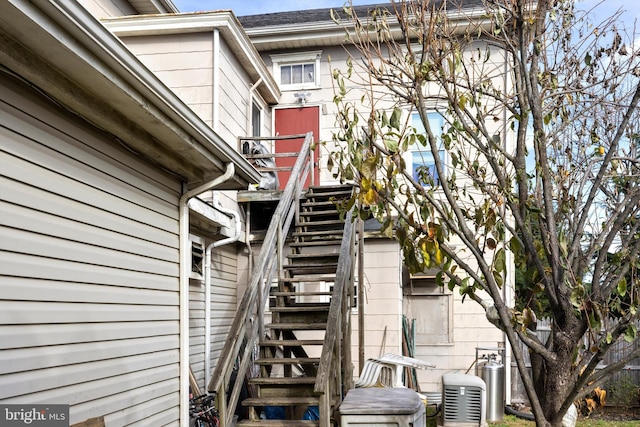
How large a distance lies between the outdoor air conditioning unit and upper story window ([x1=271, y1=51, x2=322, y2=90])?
6.41m

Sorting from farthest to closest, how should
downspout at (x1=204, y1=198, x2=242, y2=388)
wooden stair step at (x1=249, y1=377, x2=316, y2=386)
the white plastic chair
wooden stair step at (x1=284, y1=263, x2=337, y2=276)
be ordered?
downspout at (x1=204, y1=198, x2=242, y2=388)
wooden stair step at (x1=284, y1=263, x2=337, y2=276)
the white plastic chair
wooden stair step at (x1=249, y1=377, x2=316, y2=386)

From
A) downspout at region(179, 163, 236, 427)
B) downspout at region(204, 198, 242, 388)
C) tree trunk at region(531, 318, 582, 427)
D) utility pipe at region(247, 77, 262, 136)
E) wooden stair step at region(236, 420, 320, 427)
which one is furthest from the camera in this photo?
utility pipe at region(247, 77, 262, 136)

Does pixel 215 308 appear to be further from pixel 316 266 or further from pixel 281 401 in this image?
pixel 281 401

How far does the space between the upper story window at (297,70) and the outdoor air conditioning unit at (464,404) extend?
6407 mm

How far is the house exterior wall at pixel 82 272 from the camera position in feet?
10.4

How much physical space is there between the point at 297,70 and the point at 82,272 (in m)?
9.69

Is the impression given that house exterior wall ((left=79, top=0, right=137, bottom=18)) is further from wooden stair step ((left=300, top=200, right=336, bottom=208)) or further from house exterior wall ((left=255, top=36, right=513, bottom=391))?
wooden stair step ((left=300, top=200, right=336, bottom=208))

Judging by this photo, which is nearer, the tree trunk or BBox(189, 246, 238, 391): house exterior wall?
the tree trunk

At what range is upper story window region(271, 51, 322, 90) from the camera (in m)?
12.7

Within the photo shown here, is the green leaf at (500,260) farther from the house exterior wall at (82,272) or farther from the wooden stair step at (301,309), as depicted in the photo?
the wooden stair step at (301,309)

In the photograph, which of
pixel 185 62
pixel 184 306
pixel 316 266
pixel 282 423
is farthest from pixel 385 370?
pixel 185 62

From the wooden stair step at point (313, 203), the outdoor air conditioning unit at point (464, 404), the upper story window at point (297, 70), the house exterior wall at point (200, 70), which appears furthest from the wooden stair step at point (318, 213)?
the upper story window at point (297, 70)

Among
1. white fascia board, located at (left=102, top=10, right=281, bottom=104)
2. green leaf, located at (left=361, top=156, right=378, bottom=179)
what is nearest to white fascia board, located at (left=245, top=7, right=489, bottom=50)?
white fascia board, located at (left=102, top=10, right=281, bottom=104)

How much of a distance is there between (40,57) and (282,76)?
1006 centimetres
